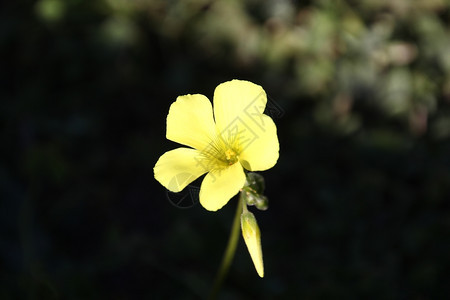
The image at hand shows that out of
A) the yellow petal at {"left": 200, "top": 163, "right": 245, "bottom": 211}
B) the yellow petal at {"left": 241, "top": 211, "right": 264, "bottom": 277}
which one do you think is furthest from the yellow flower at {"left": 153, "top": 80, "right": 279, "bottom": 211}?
the yellow petal at {"left": 241, "top": 211, "right": 264, "bottom": 277}

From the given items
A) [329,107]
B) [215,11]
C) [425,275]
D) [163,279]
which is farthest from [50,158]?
[425,275]

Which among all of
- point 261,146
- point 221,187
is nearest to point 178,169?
point 221,187

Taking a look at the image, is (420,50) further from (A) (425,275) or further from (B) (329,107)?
(A) (425,275)

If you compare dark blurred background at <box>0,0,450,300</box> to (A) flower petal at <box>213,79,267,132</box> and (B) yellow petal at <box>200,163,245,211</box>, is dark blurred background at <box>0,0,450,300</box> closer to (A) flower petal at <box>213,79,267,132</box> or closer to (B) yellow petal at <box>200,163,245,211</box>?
(A) flower petal at <box>213,79,267,132</box>

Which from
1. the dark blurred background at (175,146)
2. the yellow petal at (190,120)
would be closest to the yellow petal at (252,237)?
the yellow petal at (190,120)

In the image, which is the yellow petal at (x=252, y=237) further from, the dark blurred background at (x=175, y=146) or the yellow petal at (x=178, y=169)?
the dark blurred background at (x=175, y=146)

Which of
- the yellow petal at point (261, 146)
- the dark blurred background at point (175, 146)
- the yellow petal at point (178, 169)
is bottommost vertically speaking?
the yellow petal at point (178, 169)

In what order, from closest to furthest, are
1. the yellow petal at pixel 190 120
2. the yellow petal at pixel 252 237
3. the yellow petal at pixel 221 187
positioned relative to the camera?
1. the yellow petal at pixel 221 187
2. the yellow petal at pixel 252 237
3. the yellow petal at pixel 190 120
